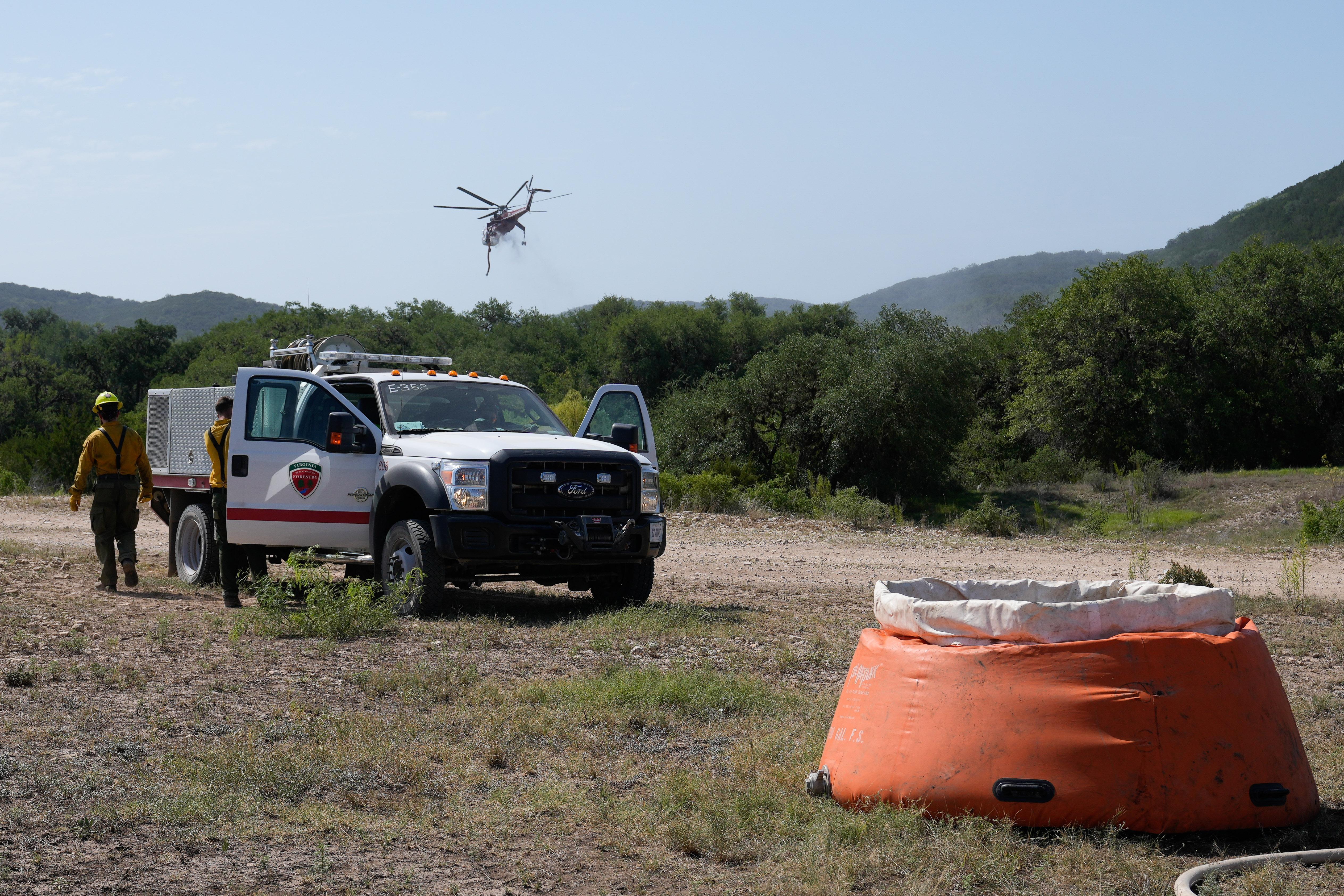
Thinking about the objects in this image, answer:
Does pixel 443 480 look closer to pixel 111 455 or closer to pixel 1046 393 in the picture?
pixel 111 455

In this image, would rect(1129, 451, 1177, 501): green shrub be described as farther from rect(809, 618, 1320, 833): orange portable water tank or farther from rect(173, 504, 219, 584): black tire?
rect(809, 618, 1320, 833): orange portable water tank

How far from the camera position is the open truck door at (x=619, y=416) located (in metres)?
12.2

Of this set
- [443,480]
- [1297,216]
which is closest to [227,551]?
[443,480]

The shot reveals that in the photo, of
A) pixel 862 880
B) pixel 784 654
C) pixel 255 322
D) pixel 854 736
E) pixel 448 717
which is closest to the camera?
pixel 862 880

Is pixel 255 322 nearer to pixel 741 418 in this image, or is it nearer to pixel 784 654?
pixel 741 418

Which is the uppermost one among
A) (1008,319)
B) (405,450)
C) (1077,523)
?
(1008,319)

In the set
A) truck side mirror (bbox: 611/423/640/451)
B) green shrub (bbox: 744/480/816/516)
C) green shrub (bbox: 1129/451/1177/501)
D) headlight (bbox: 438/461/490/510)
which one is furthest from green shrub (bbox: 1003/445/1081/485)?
headlight (bbox: 438/461/490/510)

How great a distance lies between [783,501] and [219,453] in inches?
689

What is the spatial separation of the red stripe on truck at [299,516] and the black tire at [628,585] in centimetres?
239

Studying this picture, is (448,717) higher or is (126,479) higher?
(126,479)

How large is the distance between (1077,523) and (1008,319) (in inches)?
1334

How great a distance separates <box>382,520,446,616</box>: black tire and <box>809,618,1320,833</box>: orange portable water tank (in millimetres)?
6056

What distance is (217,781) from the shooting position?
5.29 m

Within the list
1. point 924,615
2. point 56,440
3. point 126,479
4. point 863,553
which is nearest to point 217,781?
point 924,615
